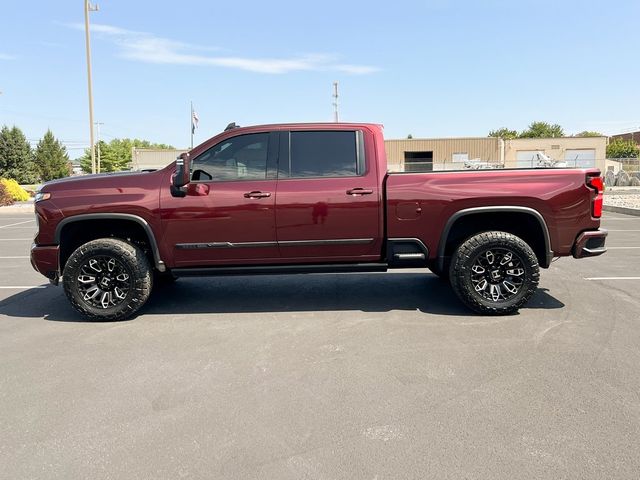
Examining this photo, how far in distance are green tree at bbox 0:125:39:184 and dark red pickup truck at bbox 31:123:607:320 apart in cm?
5952

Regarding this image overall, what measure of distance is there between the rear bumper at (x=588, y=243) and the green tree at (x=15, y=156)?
205 feet

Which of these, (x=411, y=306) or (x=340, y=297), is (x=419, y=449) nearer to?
(x=411, y=306)

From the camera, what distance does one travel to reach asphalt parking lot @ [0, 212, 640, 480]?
2.77 metres

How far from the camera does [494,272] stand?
540 cm

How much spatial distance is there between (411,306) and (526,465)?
3.17 meters

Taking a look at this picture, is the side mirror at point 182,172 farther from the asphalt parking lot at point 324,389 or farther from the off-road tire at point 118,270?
the asphalt parking lot at point 324,389

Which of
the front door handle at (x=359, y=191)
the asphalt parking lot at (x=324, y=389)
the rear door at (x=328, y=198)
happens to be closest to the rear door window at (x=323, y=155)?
the rear door at (x=328, y=198)

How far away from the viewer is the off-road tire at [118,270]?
530 centimetres

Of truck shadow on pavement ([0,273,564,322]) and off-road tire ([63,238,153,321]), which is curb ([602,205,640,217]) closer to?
truck shadow on pavement ([0,273,564,322])

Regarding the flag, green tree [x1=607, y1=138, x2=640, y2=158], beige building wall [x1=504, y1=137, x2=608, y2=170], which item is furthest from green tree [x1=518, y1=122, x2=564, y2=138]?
the flag

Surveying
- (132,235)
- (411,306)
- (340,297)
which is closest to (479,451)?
(411,306)

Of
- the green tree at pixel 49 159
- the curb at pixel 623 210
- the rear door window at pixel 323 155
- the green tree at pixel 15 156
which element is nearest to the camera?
the rear door window at pixel 323 155

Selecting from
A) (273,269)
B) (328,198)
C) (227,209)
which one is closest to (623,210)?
(328,198)

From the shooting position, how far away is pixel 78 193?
530 centimetres
